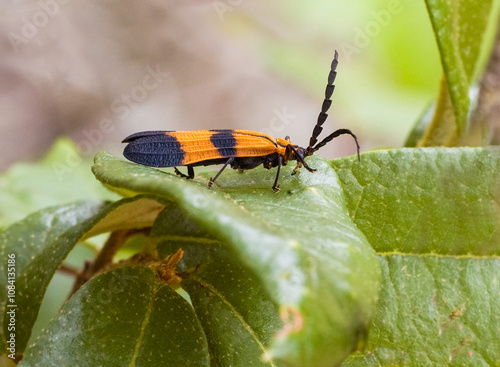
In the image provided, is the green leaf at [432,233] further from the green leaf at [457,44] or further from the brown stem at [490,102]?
the brown stem at [490,102]

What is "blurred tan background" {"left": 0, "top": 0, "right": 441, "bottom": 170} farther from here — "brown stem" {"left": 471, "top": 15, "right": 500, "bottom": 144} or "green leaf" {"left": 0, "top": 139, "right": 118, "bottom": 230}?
"brown stem" {"left": 471, "top": 15, "right": 500, "bottom": 144}

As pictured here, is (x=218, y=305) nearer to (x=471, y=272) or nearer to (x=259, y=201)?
(x=259, y=201)

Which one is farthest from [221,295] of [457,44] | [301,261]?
[457,44]

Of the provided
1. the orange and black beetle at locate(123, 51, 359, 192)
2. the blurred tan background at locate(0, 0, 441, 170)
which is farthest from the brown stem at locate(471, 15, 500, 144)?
the blurred tan background at locate(0, 0, 441, 170)

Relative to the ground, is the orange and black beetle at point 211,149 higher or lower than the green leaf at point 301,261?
lower

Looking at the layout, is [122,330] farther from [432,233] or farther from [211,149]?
[432,233]

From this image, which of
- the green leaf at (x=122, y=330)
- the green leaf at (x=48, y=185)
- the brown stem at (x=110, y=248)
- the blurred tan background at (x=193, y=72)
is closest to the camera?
the green leaf at (x=122, y=330)

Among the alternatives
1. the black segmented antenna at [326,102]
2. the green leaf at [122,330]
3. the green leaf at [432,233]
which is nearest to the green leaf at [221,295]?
the green leaf at [122,330]
